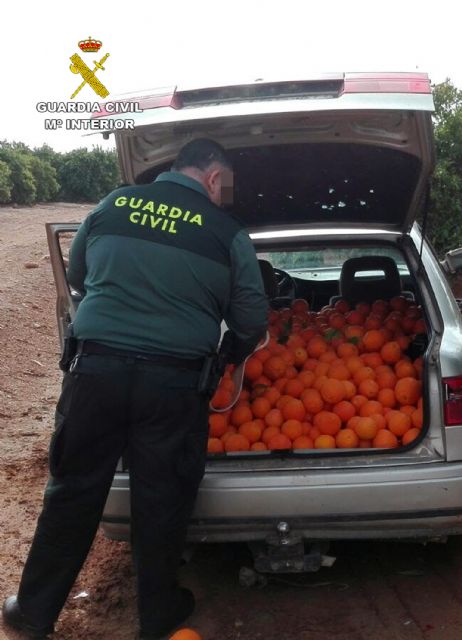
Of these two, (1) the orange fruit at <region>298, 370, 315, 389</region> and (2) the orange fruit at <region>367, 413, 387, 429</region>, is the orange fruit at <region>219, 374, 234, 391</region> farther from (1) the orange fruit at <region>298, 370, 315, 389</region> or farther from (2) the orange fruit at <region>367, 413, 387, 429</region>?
(2) the orange fruit at <region>367, 413, 387, 429</region>

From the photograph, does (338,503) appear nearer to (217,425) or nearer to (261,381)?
(217,425)

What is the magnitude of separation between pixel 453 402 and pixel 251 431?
98 centimetres

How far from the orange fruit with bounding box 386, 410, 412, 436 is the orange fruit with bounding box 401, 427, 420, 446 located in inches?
0.9

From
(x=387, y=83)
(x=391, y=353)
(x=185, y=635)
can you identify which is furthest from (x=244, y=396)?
(x=387, y=83)

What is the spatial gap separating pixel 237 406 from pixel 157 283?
1.07 metres

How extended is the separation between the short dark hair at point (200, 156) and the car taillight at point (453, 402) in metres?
1.36

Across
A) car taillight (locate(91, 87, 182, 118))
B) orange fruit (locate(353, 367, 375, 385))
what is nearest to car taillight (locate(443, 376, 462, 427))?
orange fruit (locate(353, 367, 375, 385))

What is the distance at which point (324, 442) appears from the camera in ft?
12.4

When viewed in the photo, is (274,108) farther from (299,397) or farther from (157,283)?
(299,397)

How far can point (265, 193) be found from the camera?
493cm

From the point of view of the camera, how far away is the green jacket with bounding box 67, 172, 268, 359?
3297 millimetres

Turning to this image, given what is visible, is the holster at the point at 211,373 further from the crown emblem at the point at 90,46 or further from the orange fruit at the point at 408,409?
the crown emblem at the point at 90,46

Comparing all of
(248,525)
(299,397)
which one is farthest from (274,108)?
(248,525)

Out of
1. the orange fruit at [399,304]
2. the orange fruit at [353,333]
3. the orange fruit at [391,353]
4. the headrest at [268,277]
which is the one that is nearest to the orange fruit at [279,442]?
the orange fruit at [391,353]
